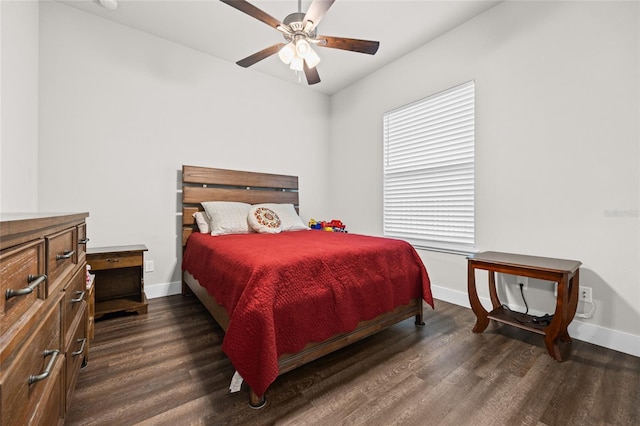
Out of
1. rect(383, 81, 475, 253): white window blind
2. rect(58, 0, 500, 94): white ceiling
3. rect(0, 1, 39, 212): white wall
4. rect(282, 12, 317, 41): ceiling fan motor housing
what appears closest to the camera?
rect(0, 1, 39, 212): white wall

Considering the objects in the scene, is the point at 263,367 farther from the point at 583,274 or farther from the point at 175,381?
the point at 583,274

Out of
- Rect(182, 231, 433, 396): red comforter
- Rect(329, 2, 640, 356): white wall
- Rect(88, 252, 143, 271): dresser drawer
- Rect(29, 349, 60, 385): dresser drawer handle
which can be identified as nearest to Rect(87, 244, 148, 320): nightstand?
Rect(88, 252, 143, 271): dresser drawer

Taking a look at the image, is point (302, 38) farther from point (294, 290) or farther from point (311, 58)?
point (294, 290)

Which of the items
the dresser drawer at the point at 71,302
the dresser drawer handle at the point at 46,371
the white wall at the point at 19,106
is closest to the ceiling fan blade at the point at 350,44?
the white wall at the point at 19,106

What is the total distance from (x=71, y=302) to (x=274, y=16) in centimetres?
268

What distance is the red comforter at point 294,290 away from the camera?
51.8 inches

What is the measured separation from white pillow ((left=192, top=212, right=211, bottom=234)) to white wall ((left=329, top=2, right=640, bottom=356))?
243 centimetres

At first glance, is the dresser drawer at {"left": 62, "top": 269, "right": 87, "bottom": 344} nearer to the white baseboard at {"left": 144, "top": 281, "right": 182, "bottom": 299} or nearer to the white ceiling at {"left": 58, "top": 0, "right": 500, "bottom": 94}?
the white baseboard at {"left": 144, "top": 281, "right": 182, "bottom": 299}

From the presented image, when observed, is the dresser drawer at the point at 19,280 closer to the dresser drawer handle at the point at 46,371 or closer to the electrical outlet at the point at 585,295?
the dresser drawer handle at the point at 46,371

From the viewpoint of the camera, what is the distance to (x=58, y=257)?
92cm

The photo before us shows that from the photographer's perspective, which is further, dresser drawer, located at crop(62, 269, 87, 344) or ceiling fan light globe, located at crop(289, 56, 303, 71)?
ceiling fan light globe, located at crop(289, 56, 303, 71)

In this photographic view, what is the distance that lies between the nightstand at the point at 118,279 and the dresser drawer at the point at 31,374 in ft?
5.19

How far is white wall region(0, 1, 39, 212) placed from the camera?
1.66 metres

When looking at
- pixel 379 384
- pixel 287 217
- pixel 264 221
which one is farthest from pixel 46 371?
pixel 287 217
